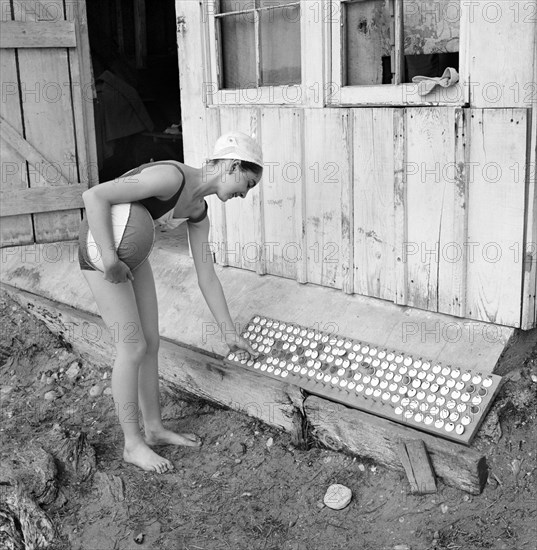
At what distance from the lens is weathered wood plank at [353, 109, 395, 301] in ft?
11.3

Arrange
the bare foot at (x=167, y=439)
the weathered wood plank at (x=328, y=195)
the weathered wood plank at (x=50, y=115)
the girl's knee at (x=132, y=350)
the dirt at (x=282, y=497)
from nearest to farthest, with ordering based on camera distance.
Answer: the dirt at (x=282, y=497) → the girl's knee at (x=132, y=350) → the bare foot at (x=167, y=439) → the weathered wood plank at (x=328, y=195) → the weathered wood plank at (x=50, y=115)

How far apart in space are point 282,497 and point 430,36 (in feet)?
7.06

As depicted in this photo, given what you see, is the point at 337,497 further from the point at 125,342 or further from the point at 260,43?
the point at 260,43

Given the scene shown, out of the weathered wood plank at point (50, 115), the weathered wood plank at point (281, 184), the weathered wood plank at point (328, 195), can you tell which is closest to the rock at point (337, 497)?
the weathered wood plank at point (328, 195)

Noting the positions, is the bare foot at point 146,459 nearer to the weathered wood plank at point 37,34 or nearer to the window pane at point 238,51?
the window pane at point 238,51

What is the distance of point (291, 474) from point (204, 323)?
1.16 metres

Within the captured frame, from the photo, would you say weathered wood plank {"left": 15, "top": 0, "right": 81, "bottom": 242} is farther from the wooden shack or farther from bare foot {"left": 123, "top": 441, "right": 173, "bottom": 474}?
bare foot {"left": 123, "top": 441, "right": 173, "bottom": 474}

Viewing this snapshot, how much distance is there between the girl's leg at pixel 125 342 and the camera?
3.11 meters

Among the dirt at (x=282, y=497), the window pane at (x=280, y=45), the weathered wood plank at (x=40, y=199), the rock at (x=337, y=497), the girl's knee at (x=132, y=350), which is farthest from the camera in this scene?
the weathered wood plank at (x=40, y=199)

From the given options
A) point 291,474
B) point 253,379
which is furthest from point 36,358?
point 291,474

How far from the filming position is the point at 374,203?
3572 millimetres

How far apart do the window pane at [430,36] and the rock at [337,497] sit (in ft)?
6.14

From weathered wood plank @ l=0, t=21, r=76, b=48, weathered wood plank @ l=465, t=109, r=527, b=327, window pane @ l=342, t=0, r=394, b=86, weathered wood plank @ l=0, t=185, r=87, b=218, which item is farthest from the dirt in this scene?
weathered wood plank @ l=0, t=21, r=76, b=48

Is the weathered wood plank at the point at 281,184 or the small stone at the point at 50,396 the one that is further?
the small stone at the point at 50,396
